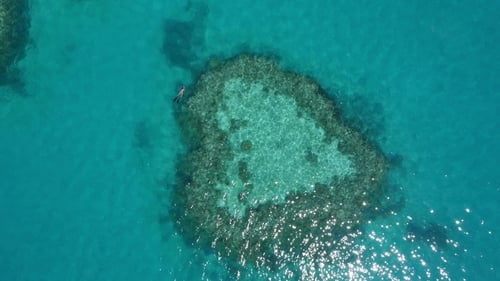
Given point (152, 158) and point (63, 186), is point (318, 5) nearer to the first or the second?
point (152, 158)

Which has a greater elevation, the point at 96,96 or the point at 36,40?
the point at 36,40

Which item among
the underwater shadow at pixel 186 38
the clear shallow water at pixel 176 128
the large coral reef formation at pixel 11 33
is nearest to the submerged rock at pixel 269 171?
the clear shallow water at pixel 176 128

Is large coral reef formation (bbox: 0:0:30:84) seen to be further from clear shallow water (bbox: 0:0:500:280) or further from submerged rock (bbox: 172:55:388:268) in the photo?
submerged rock (bbox: 172:55:388:268)

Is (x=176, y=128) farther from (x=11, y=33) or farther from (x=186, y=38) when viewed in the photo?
(x=11, y=33)

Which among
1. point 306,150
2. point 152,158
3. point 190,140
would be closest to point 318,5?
point 306,150

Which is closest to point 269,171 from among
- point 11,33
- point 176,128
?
point 176,128

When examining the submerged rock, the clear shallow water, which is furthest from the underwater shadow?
the submerged rock
